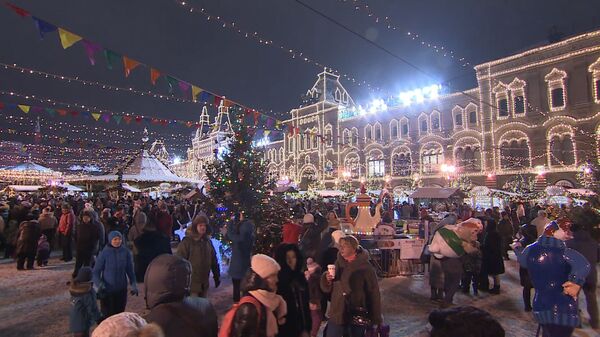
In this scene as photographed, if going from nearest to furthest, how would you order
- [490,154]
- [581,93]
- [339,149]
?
1. [581,93]
2. [490,154]
3. [339,149]

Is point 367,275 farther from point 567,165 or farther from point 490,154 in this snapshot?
point 490,154

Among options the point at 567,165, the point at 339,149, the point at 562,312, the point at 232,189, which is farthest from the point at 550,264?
the point at 339,149

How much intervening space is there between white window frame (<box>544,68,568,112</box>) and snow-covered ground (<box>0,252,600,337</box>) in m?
23.2

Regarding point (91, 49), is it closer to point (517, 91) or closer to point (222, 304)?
point (222, 304)

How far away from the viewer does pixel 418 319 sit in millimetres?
6441

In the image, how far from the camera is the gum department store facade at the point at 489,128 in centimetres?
2688

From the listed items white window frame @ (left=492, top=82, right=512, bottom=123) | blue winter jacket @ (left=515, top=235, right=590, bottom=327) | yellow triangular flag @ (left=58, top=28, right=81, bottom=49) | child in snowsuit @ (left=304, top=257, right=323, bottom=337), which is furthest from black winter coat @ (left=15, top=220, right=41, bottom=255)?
white window frame @ (left=492, top=82, right=512, bottom=123)

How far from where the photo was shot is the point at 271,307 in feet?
9.34

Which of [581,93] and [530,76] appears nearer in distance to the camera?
[581,93]

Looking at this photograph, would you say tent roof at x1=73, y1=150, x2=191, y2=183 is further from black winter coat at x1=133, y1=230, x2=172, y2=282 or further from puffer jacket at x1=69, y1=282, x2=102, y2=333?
puffer jacket at x1=69, y1=282, x2=102, y2=333

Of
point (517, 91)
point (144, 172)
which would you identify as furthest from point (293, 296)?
point (517, 91)

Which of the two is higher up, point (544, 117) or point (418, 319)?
point (544, 117)

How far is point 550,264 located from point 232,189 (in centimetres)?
741

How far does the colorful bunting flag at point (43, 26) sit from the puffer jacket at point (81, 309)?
5.35 meters
